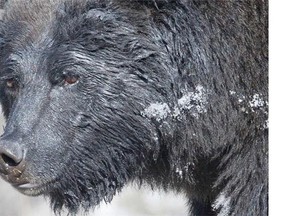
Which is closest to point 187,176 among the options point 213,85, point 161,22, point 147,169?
point 147,169

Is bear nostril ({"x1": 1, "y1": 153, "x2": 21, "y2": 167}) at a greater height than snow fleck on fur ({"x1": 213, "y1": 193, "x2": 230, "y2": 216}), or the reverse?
snow fleck on fur ({"x1": 213, "y1": 193, "x2": 230, "y2": 216})

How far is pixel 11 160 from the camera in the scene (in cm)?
191

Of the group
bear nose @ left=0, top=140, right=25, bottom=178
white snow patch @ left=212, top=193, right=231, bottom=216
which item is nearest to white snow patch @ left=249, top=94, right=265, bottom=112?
white snow patch @ left=212, top=193, right=231, bottom=216

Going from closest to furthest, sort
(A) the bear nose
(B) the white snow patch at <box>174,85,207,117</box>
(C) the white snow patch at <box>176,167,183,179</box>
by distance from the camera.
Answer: (A) the bear nose < (B) the white snow patch at <box>174,85,207,117</box> < (C) the white snow patch at <box>176,167,183,179</box>

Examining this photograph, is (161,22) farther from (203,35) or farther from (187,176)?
(187,176)

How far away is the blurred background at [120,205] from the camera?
2.46 metres

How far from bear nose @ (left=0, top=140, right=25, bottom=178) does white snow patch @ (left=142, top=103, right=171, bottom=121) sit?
0.32m

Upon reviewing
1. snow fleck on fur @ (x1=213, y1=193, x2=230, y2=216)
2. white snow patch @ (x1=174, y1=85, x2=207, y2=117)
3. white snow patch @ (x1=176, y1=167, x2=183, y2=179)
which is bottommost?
snow fleck on fur @ (x1=213, y1=193, x2=230, y2=216)

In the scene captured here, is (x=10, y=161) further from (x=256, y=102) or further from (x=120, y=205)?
(x=120, y=205)

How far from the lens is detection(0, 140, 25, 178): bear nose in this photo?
6.20 feet

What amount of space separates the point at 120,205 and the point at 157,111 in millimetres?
805

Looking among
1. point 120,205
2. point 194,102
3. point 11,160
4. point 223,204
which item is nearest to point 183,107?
point 194,102

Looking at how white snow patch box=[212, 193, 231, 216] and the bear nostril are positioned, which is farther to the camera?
white snow patch box=[212, 193, 231, 216]

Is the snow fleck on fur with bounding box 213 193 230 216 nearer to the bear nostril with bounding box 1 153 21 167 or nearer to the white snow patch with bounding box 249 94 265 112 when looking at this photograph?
the white snow patch with bounding box 249 94 265 112
